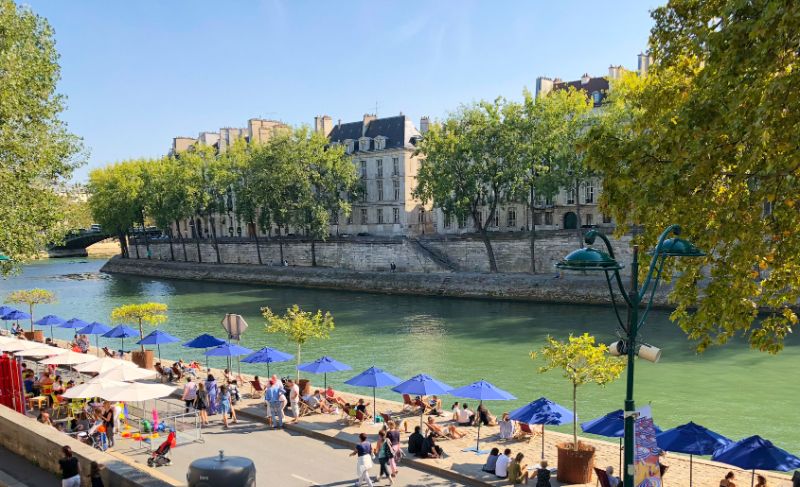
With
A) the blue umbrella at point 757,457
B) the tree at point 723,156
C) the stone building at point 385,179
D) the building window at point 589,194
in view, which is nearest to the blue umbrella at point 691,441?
the blue umbrella at point 757,457

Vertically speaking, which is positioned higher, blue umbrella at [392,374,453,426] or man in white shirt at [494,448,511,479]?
blue umbrella at [392,374,453,426]

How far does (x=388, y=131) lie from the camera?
80.6m

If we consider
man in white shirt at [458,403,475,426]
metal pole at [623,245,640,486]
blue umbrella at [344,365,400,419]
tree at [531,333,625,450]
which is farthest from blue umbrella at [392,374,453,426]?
metal pole at [623,245,640,486]

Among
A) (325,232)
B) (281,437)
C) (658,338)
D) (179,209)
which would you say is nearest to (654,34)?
(281,437)

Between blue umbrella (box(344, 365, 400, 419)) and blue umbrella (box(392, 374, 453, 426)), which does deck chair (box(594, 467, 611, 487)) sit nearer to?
blue umbrella (box(392, 374, 453, 426))

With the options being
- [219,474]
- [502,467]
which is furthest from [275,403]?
[219,474]

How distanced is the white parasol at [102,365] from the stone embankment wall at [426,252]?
38.3 meters

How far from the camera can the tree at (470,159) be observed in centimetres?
5256

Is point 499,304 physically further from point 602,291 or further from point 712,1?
point 712,1

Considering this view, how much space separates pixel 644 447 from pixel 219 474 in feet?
19.6

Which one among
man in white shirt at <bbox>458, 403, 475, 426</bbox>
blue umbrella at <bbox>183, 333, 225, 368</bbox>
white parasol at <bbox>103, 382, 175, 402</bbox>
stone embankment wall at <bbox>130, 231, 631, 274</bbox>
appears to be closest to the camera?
white parasol at <bbox>103, 382, 175, 402</bbox>

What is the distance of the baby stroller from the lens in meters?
16.0

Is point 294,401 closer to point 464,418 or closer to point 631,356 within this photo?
point 464,418

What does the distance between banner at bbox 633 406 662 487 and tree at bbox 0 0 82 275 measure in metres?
21.8
